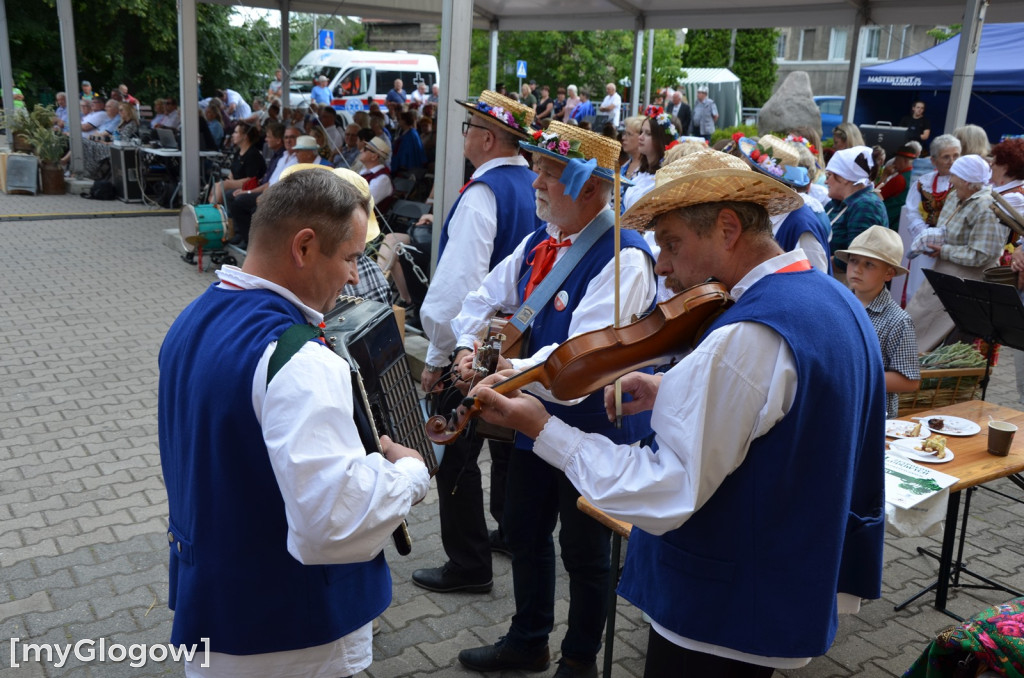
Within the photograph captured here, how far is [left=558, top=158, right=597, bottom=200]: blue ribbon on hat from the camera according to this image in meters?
2.92

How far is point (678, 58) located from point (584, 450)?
29.3 metres

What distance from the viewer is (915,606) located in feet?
13.1

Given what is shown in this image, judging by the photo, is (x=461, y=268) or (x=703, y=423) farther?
(x=461, y=268)

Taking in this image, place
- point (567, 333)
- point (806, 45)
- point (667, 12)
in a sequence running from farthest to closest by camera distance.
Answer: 1. point (806, 45)
2. point (667, 12)
3. point (567, 333)

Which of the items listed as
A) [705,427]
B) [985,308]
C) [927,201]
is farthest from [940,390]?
[927,201]

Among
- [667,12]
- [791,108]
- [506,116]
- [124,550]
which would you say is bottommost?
[124,550]

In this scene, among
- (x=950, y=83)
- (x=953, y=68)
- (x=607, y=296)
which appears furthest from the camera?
(x=950, y=83)

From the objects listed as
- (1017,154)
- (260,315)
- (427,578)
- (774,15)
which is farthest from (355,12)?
(260,315)

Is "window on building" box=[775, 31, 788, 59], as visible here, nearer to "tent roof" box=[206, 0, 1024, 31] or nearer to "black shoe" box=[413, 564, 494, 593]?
"tent roof" box=[206, 0, 1024, 31]

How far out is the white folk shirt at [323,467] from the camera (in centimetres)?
172

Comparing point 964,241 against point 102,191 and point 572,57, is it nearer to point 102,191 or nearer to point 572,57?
point 102,191

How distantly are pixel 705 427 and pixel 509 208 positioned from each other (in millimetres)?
2331

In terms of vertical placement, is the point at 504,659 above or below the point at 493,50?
below

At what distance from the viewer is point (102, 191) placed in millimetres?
14773
